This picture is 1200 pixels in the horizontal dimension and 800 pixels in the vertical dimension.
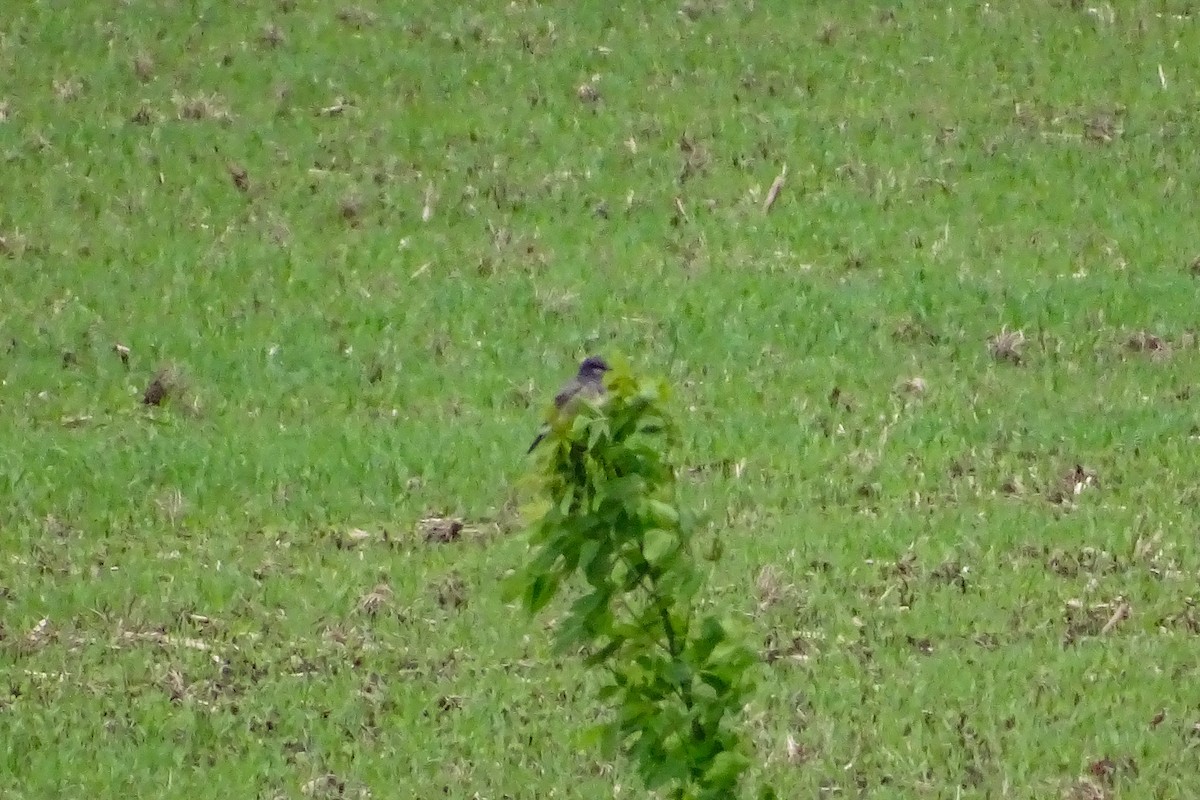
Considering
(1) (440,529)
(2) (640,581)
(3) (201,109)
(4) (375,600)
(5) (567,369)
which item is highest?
(2) (640,581)

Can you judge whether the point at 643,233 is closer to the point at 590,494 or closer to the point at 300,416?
the point at 300,416

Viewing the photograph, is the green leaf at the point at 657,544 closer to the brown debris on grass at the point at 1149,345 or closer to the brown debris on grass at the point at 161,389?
the brown debris on grass at the point at 161,389

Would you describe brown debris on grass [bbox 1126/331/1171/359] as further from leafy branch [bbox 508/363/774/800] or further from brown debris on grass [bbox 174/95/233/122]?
leafy branch [bbox 508/363/774/800]

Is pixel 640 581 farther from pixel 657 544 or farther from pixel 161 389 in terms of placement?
pixel 161 389

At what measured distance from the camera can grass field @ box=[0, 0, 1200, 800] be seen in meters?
7.19

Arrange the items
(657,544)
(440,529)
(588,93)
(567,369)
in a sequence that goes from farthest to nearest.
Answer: (588,93) → (567,369) → (440,529) → (657,544)

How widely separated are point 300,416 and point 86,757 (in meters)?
3.86

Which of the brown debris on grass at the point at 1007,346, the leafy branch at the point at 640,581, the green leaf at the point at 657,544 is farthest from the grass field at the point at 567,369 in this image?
the green leaf at the point at 657,544

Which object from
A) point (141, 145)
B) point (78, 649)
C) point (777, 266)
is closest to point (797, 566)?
point (78, 649)

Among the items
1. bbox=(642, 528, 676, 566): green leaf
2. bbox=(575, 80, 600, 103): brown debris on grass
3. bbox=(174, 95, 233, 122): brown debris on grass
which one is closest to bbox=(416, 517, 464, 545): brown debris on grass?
bbox=(642, 528, 676, 566): green leaf

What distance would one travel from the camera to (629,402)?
377 centimetres

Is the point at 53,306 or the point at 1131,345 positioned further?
the point at 53,306

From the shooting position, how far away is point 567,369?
11.2 meters

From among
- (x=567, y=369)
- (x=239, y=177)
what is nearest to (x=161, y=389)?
(x=567, y=369)
